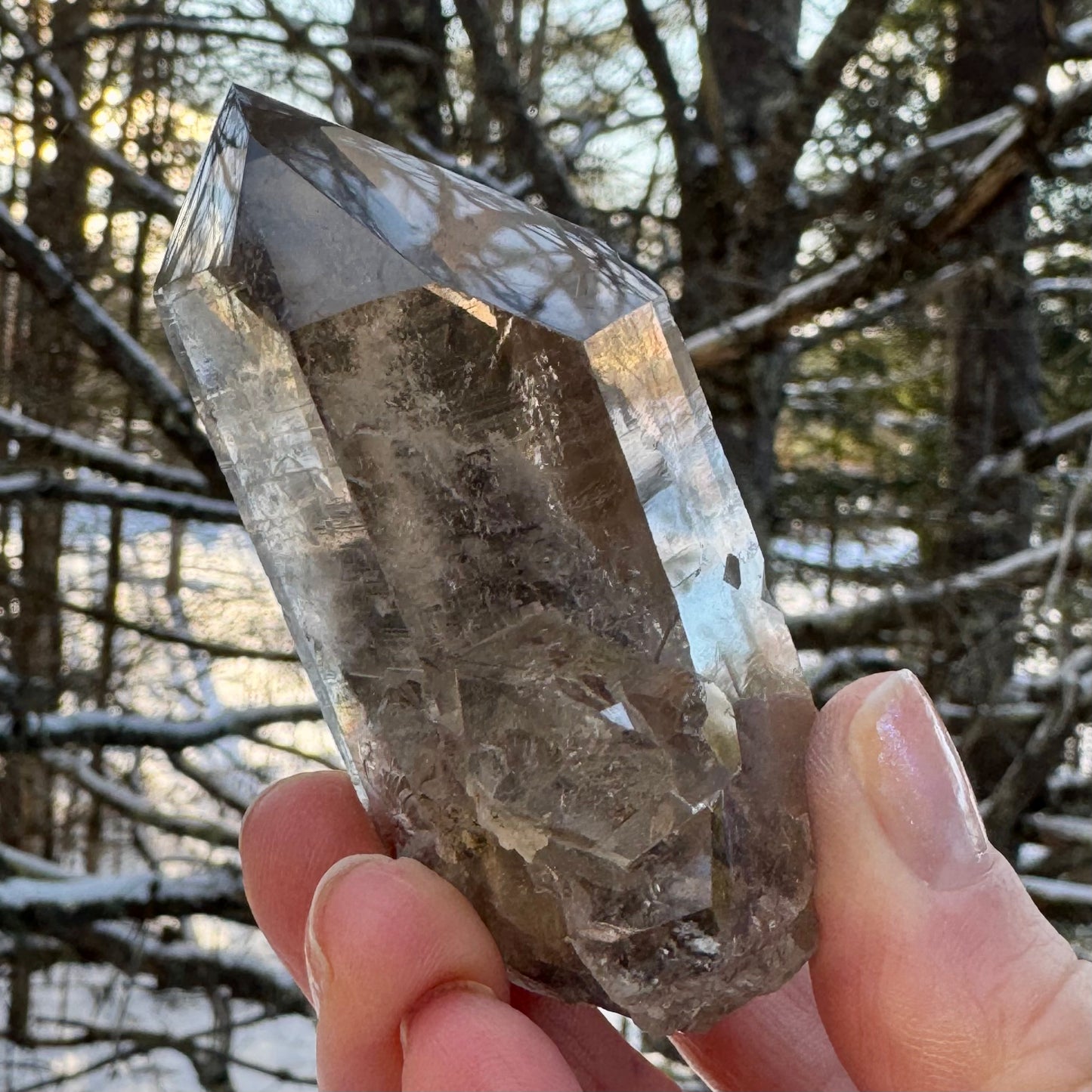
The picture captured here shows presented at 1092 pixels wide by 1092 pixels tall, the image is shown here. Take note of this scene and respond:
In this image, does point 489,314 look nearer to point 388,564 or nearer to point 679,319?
point 388,564

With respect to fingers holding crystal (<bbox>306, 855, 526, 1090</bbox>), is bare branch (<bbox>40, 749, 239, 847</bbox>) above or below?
below

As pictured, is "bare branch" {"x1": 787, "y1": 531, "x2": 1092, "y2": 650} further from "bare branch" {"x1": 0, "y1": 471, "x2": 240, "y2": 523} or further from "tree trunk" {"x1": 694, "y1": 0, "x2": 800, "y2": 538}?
"bare branch" {"x1": 0, "y1": 471, "x2": 240, "y2": 523}

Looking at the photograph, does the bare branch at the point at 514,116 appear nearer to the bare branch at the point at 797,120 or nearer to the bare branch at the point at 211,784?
the bare branch at the point at 797,120

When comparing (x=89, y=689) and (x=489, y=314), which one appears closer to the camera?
(x=489, y=314)

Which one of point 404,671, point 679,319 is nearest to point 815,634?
point 679,319

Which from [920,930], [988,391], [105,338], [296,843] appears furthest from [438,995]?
[988,391]

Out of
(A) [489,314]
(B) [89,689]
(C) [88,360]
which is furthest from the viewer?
(B) [89,689]

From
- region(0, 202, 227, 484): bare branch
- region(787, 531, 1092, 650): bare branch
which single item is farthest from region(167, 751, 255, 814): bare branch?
region(787, 531, 1092, 650): bare branch
